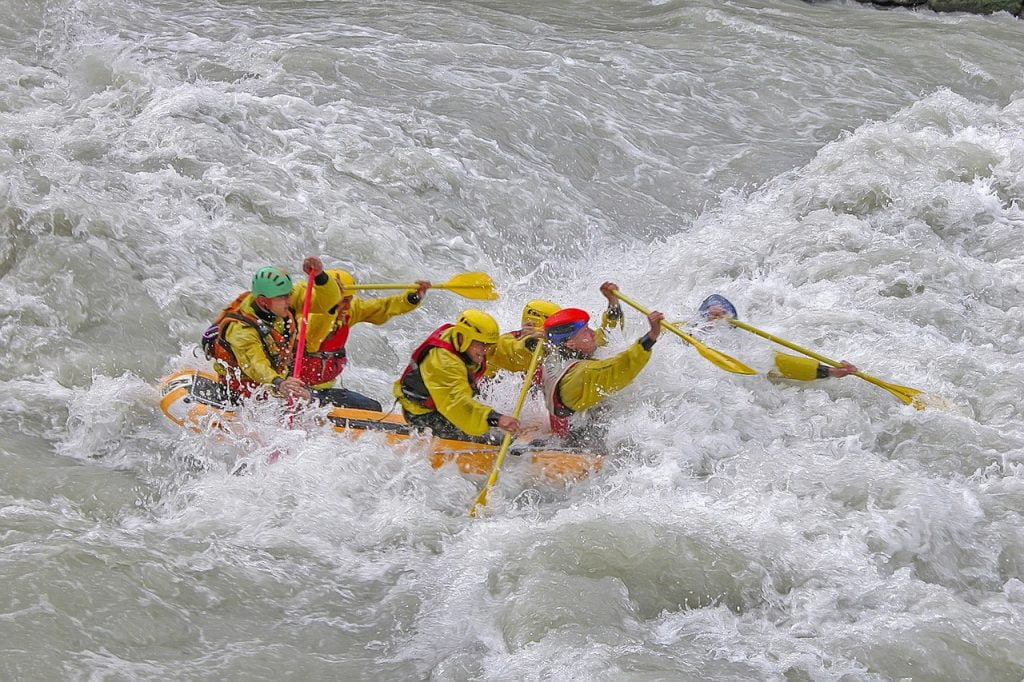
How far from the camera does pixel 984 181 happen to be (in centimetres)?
1049

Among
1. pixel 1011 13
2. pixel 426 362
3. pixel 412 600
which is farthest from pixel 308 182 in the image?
pixel 1011 13

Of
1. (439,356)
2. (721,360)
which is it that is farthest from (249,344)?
(721,360)

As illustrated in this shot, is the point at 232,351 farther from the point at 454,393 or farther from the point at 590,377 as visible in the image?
the point at 590,377

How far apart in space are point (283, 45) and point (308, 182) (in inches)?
126

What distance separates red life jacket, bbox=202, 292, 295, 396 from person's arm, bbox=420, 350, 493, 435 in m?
1.11

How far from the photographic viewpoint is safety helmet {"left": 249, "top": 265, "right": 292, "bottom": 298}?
6762 mm

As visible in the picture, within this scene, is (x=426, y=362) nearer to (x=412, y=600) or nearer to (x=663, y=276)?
(x=412, y=600)

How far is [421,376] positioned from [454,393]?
0.28 meters

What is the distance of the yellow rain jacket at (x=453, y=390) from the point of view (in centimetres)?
634

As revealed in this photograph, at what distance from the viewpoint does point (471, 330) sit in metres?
6.40

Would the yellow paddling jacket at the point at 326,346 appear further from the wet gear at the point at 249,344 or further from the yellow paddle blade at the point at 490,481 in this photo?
the yellow paddle blade at the point at 490,481

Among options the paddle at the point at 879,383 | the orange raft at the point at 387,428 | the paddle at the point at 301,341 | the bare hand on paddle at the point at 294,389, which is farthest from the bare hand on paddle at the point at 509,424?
the paddle at the point at 879,383

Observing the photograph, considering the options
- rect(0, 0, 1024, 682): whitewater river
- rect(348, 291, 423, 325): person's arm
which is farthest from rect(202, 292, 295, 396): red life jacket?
rect(348, 291, 423, 325): person's arm

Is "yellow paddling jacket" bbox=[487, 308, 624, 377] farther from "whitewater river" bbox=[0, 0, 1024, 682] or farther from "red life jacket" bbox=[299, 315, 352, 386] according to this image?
"red life jacket" bbox=[299, 315, 352, 386]
